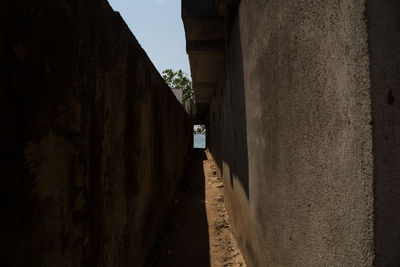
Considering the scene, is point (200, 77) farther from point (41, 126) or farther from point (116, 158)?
point (41, 126)

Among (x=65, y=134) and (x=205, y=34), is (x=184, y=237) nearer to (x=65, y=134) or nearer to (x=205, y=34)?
(x=65, y=134)

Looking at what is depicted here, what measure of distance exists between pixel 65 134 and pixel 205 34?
12.5ft

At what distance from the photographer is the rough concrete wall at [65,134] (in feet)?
2.55

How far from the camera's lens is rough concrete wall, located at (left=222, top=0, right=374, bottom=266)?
2.53 ft

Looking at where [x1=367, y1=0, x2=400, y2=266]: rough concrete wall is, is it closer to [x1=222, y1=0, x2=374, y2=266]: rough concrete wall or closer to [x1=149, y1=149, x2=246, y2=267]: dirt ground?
[x1=222, y1=0, x2=374, y2=266]: rough concrete wall

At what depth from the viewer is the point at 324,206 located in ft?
3.28

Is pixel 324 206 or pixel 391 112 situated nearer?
pixel 391 112

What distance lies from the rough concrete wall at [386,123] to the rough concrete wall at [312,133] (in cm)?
2

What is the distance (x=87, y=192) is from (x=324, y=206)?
52.6 inches

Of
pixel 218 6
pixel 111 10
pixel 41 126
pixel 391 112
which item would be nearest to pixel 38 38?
pixel 41 126

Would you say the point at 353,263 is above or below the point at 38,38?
below

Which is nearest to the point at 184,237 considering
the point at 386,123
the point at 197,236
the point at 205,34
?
the point at 197,236

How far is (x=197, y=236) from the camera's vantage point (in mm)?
3717

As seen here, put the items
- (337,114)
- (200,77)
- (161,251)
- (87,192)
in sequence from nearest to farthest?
1. (337,114)
2. (87,192)
3. (161,251)
4. (200,77)
